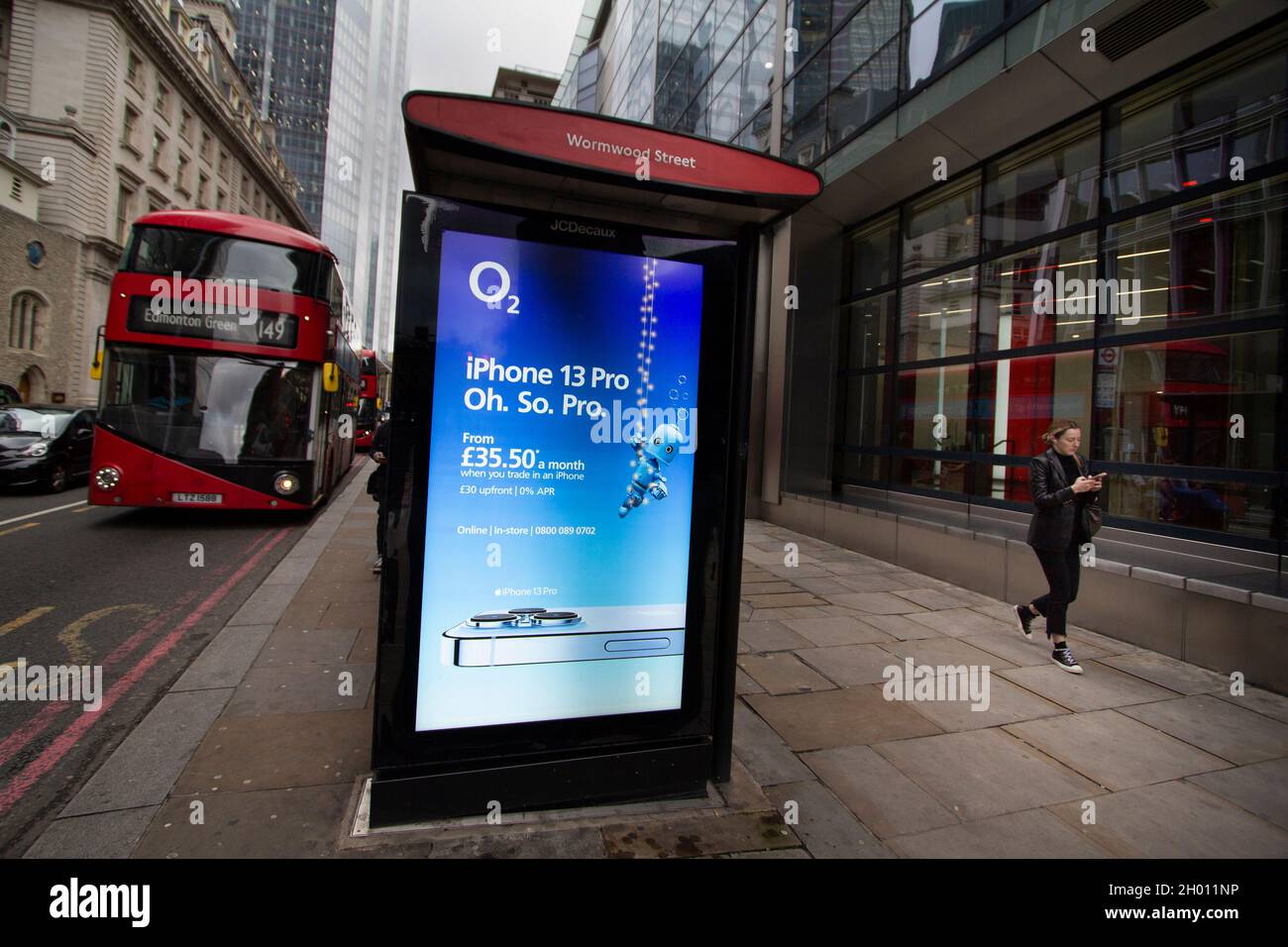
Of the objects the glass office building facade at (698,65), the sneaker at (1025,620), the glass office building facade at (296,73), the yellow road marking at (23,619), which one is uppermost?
the glass office building facade at (296,73)

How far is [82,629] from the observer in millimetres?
5090

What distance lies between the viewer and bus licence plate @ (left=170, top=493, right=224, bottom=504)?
8758 mm

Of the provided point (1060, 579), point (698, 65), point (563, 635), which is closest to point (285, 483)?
point (563, 635)

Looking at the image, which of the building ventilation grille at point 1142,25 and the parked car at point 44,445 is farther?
the parked car at point 44,445

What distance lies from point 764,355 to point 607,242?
10.8m

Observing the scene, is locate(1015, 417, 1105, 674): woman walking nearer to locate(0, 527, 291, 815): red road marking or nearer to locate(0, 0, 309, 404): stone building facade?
locate(0, 527, 291, 815): red road marking

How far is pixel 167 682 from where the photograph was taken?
4.24m

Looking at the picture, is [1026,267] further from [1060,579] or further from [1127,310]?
[1060,579]

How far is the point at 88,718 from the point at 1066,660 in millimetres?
6577

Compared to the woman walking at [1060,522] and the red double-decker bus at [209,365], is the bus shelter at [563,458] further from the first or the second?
the red double-decker bus at [209,365]

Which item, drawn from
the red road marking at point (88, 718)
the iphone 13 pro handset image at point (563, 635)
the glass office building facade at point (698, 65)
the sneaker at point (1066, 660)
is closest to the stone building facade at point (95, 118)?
the glass office building facade at point (698, 65)

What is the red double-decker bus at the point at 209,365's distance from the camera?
8.60m

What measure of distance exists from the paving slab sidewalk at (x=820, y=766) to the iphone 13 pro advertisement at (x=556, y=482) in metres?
0.60
